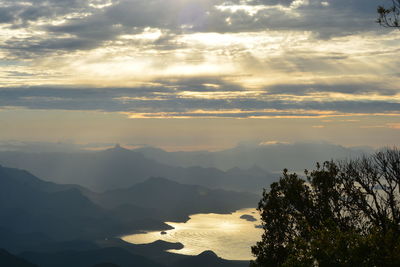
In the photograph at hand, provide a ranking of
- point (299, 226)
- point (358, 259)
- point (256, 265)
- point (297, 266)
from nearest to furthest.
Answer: point (358, 259) < point (297, 266) < point (299, 226) < point (256, 265)

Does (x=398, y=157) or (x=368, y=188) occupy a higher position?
(x=398, y=157)

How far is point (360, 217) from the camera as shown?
38906 mm

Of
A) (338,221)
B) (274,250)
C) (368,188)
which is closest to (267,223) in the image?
(274,250)

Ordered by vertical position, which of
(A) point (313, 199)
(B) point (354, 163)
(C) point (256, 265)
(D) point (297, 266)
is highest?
(B) point (354, 163)

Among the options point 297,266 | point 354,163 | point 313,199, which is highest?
point 354,163

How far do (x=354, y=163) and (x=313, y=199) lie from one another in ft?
21.6

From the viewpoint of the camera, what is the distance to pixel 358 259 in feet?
86.3

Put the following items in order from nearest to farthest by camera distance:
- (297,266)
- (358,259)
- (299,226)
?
(358,259) < (297,266) < (299,226)

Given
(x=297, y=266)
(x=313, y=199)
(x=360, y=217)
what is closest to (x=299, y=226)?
(x=313, y=199)

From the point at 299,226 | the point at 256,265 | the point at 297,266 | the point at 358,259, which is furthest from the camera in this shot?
the point at 256,265

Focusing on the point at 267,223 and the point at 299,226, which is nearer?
the point at 299,226

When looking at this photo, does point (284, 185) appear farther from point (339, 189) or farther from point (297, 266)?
point (297, 266)

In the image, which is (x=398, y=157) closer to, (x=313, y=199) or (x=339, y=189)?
(x=339, y=189)

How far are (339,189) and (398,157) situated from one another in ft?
20.2
